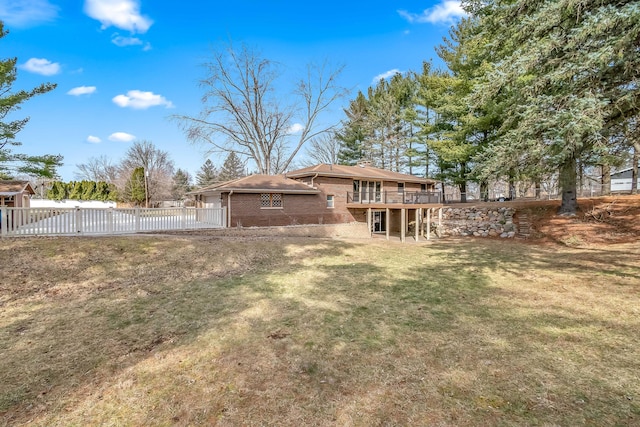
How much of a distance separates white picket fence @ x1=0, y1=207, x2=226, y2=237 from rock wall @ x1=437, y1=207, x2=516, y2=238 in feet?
53.6

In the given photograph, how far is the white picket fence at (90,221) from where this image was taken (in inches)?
393

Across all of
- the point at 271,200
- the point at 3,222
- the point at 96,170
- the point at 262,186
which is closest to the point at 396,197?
the point at 271,200

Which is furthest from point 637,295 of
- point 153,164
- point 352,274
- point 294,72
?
point 153,164

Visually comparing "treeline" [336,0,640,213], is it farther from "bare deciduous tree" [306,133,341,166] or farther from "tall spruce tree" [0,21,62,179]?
"bare deciduous tree" [306,133,341,166]

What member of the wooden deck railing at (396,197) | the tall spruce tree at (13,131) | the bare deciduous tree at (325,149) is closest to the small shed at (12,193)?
the tall spruce tree at (13,131)

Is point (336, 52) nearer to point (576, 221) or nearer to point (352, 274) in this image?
point (576, 221)

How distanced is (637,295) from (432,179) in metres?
22.2

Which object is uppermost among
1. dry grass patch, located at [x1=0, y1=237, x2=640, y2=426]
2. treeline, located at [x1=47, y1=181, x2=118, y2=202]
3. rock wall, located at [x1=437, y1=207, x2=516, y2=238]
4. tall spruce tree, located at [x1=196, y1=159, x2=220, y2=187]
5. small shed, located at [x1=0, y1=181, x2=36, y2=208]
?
tall spruce tree, located at [x1=196, y1=159, x2=220, y2=187]

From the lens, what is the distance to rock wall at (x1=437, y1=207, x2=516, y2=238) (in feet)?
59.6

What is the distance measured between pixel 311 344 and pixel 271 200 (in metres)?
14.5

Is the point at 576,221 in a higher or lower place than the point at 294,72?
lower

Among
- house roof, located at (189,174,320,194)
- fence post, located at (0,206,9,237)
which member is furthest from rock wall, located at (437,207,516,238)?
fence post, located at (0,206,9,237)

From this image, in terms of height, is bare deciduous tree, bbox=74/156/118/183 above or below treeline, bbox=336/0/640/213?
above

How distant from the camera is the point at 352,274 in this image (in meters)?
8.82
